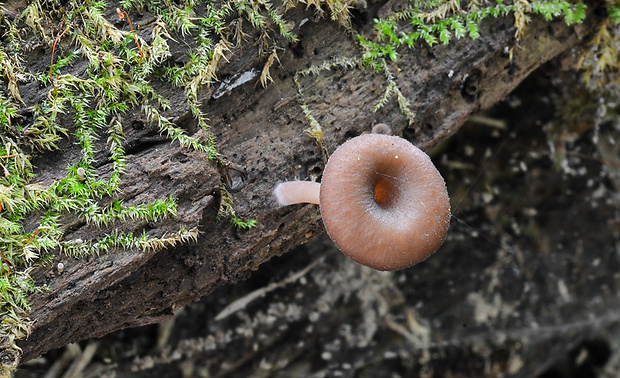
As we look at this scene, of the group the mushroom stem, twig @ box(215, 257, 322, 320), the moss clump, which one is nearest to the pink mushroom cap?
the mushroom stem

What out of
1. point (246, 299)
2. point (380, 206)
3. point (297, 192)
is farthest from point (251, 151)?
point (246, 299)

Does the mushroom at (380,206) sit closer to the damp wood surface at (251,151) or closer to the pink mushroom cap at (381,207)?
the pink mushroom cap at (381,207)

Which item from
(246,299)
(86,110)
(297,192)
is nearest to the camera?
(86,110)

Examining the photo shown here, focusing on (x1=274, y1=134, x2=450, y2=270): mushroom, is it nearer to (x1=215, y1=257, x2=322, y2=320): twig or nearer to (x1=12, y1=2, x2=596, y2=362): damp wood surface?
(x1=12, y1=2, x2=596, y2=362): damp wood surface

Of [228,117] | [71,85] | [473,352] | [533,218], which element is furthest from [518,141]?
[71,85]

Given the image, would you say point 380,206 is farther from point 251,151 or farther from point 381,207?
point 251,151

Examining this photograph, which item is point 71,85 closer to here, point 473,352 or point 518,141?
point 518,141

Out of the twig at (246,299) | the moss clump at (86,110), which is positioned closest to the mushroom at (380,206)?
the moss clump at (86,110)
